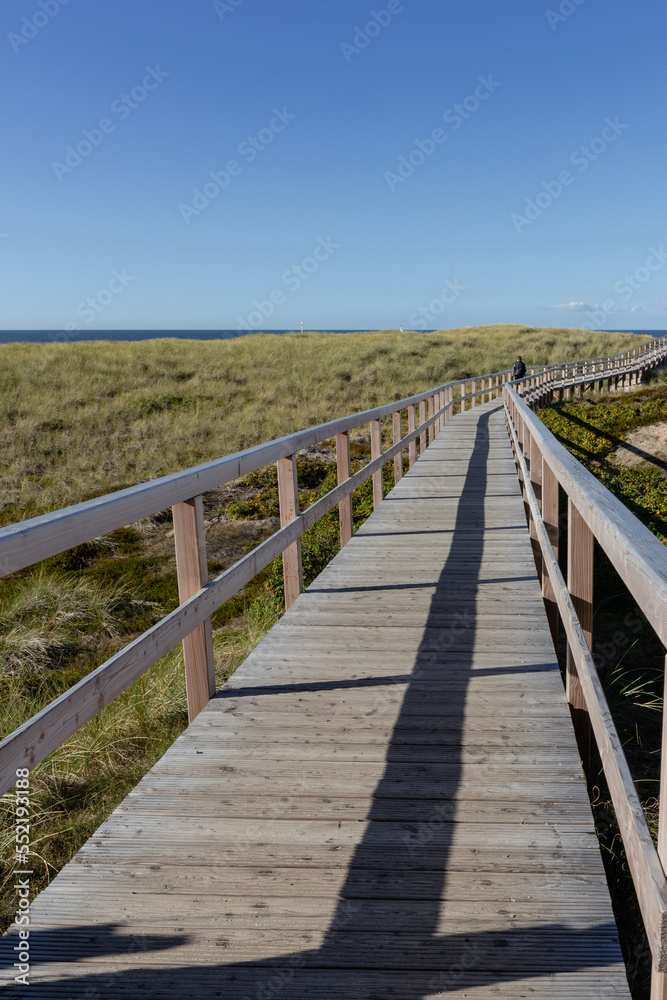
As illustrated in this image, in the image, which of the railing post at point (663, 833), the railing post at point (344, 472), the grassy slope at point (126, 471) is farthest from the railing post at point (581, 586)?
the railing post at point (344, 472)

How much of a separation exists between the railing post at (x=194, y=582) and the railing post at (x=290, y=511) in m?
1.36

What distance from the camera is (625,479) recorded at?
14.0 m

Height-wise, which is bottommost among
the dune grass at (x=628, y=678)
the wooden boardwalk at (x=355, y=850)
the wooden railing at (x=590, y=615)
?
the dune grass at (x=628, y=678)

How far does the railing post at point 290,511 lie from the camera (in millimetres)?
4766

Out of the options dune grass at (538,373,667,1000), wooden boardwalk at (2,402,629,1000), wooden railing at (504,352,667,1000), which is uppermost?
wooden railing at (504,352,667,1000)

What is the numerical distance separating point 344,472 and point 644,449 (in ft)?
48.8

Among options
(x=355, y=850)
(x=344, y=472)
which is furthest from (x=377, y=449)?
(x=355, y=850)

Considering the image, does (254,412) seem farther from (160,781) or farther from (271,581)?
(160,781)

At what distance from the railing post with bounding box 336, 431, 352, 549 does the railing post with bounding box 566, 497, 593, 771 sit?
3.33 meters

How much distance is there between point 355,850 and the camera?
2402mm

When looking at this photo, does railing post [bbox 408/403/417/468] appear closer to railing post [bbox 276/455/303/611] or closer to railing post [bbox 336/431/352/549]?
railing post [bbox 336/431/352/549]

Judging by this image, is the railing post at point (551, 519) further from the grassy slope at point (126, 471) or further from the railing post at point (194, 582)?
the grassy slope at point (126, 471)

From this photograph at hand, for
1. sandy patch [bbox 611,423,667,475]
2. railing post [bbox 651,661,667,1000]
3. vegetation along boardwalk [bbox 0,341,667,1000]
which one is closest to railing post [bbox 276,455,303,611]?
vegetation along boardwalk [bbox 0,341,667,1000]

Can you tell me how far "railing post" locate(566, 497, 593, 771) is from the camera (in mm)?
2920
